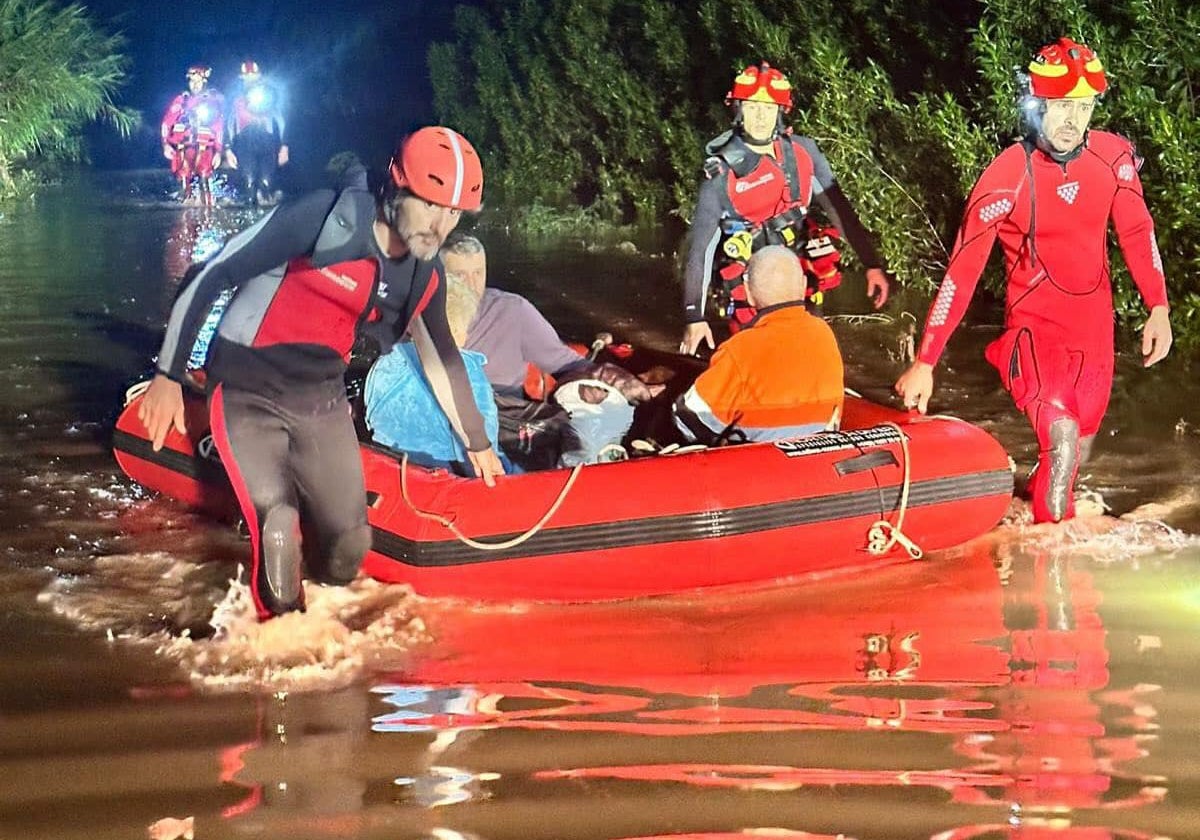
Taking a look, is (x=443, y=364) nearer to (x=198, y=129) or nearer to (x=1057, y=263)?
(x=1057, y=263)

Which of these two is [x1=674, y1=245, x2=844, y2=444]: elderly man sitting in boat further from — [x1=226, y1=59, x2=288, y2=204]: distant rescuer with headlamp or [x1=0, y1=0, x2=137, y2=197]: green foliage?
[x1=0, y1=0, x2=137, y2=197]: green foliage

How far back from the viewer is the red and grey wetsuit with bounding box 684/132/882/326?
21.5 ft

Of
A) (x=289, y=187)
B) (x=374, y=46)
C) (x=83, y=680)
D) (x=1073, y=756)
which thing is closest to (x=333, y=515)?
(x=83, y=680)

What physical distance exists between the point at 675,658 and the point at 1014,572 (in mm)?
1406

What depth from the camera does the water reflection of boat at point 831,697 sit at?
364cm

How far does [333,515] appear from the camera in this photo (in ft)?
15.4

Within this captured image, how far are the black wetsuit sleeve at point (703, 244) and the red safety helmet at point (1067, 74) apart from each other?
1.57 meters

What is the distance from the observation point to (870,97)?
10656mm

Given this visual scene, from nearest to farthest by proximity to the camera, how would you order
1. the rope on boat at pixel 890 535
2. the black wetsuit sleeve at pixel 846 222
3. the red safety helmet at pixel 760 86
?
the rope on boat at pixel 890 535
the red safety helmet at pixel 760 86
the black wetsuit sleeve at pixel 846 222

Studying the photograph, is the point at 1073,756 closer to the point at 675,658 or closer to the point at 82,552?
the point at 675,658

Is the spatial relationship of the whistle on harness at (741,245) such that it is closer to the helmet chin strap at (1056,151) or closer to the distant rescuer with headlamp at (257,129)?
the helmet chin strap at (1056,151)

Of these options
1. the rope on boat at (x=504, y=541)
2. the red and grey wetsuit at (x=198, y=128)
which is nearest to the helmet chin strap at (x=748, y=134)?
the rope on boat at (x=504, y=541)

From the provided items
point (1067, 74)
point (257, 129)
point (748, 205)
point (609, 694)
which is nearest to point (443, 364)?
point (609, 694)

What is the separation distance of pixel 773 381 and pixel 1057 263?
3.42ft
